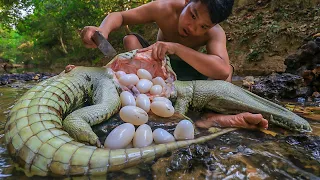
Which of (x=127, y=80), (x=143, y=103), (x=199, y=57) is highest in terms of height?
(x=199, y=57)

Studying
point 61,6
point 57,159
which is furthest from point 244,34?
point 61,6

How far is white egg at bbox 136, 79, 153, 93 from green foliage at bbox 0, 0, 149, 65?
1136cm

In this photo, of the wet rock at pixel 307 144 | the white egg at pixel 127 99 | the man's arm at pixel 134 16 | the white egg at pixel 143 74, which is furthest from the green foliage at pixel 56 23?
the wet rock at pixel 307 144

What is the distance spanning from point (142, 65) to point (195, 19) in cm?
71

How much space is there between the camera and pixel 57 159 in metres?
1.15

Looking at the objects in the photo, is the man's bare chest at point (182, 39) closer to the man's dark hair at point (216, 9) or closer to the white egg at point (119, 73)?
the man's dark hair at point (216, 9)

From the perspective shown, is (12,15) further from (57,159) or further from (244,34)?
(57,159)

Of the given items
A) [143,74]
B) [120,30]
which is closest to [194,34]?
[143,74]

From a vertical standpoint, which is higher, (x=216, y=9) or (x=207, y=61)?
(x=216, y=9)

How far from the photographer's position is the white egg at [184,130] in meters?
1.51

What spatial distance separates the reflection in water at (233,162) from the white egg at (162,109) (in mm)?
402

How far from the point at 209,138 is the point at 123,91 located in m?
0.80

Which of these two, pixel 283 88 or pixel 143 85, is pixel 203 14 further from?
pixel 283 88

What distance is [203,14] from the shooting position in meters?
2.35
